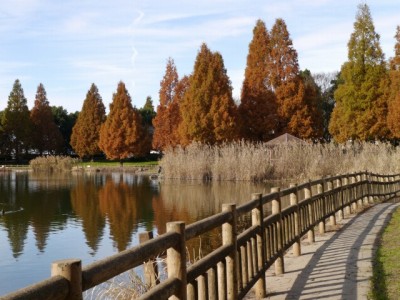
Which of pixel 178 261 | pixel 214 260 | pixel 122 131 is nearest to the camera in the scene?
pixel 178 261

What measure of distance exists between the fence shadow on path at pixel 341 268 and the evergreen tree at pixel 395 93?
2328 centimetres

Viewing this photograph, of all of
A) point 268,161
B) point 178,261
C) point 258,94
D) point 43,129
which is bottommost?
point 178,261

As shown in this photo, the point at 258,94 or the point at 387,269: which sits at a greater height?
the point at 258,94

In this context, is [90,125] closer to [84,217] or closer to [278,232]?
[84,217]

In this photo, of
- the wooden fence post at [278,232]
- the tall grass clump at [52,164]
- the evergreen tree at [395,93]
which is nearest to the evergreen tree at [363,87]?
the evergreen tree at [395,93]

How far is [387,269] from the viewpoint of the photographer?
23.8 ft

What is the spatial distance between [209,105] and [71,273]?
40832mm

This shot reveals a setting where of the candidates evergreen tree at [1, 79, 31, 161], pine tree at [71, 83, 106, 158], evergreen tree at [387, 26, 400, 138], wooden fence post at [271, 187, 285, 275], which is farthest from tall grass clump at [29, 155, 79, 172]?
wooden fence post at [271, 187, 285, 275]

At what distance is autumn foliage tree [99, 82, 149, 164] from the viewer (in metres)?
58.0

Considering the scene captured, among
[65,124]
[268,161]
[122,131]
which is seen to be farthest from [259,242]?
[65,124]

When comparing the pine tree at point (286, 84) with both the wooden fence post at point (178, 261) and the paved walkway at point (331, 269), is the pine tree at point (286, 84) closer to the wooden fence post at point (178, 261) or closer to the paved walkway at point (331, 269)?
the paved walkway at point (331, 269)

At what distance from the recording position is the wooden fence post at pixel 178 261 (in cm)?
383

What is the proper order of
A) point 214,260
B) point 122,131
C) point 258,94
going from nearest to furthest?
point 214,260 < point 258,94 < point 122,131

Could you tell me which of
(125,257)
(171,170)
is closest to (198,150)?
(171,170)
